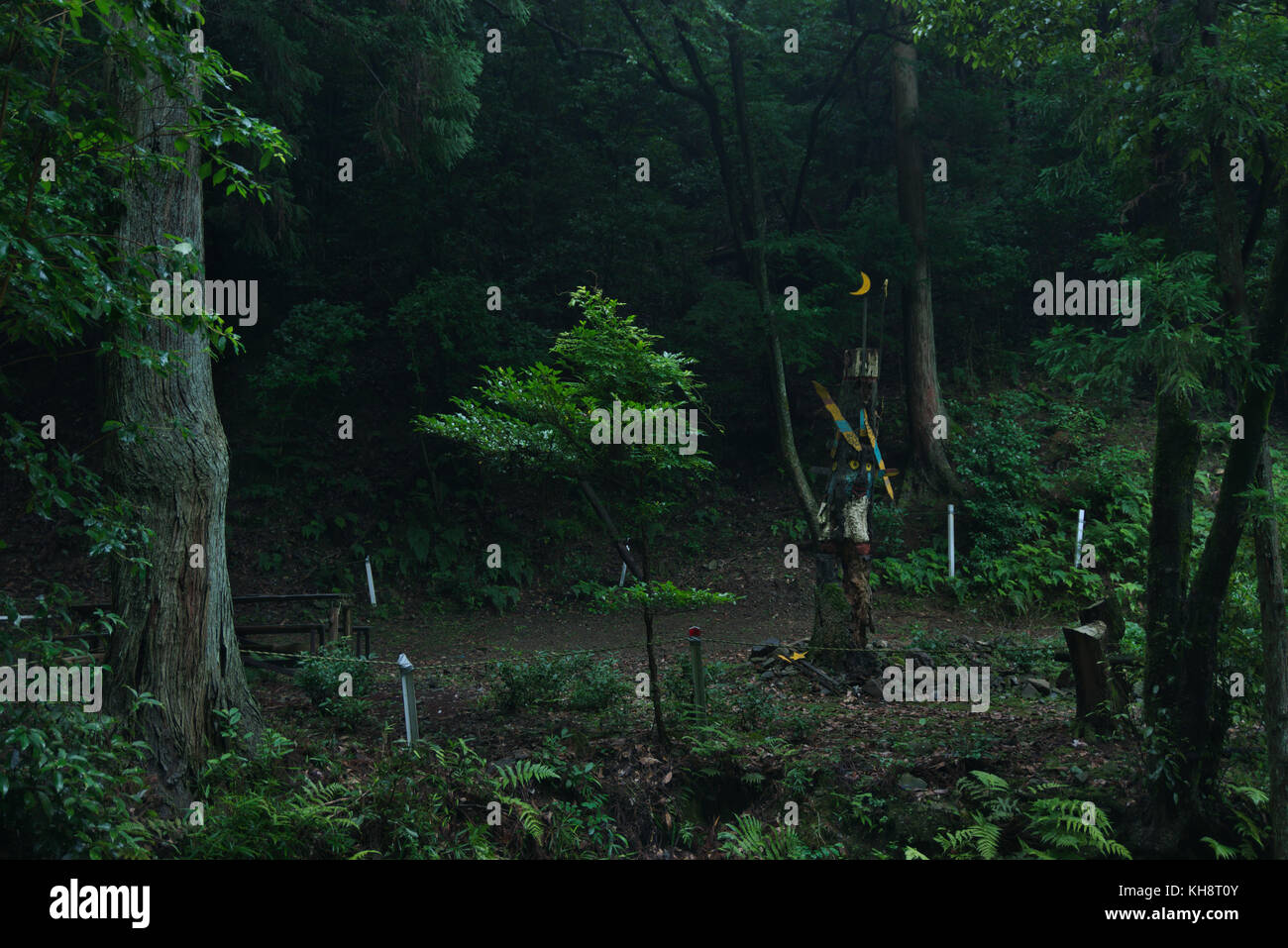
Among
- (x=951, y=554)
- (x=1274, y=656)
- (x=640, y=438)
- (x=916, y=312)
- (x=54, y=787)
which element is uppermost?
(x=916, y=312)

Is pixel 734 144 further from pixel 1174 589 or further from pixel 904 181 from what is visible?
pixel 1174 589

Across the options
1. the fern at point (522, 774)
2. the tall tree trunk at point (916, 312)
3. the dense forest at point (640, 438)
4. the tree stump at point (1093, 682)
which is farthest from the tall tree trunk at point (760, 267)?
the fern at point (522, 774)

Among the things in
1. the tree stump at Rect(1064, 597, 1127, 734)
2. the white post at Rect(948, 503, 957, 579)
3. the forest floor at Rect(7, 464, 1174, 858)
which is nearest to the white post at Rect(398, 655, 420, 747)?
the forest floor at Rect(7, 464, 1174, 858)

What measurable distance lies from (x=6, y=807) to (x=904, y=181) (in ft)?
57.6

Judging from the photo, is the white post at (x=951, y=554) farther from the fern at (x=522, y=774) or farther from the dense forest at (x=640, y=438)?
the fern at (x=522, y=774)

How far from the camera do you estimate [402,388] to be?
1944 centimetres

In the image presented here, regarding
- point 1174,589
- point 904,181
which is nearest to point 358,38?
point 904,181

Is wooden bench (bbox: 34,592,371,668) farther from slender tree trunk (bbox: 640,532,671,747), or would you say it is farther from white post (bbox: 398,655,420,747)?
slender tree trunk (bbox: 640,532,671,747)

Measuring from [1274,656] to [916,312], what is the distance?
13.5 metres

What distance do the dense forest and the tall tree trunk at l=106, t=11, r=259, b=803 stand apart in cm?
4

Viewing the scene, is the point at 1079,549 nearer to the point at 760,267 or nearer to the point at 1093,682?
the point at 760,267

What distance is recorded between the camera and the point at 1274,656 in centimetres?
550

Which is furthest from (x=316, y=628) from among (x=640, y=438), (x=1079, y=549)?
(x=1079, y=549)

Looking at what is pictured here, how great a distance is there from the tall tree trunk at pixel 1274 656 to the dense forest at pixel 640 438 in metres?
0.02
